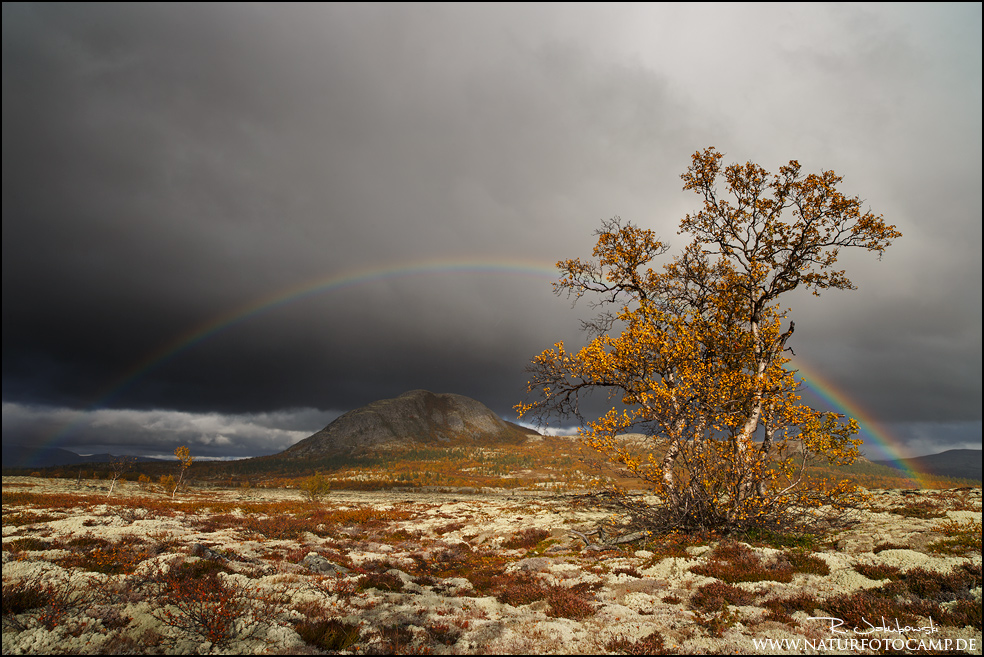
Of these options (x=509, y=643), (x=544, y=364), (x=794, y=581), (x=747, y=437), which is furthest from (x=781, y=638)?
(x=544, y=364)

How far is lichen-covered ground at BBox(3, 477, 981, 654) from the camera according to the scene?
795 cm

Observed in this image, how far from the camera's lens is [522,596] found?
11.6m

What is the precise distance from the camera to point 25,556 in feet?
48.6

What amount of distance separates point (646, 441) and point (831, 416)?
7.23 meters
